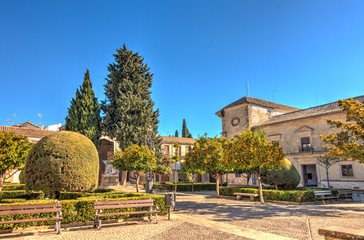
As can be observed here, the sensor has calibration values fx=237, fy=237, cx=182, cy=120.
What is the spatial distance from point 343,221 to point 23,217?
1085 cm

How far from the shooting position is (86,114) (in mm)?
27766

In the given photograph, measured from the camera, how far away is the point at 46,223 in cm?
733

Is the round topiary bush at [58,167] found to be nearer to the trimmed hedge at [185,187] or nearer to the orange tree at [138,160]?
the orange tree at [138,160]

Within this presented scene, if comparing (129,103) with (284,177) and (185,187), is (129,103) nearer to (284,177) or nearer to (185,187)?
(185,187)

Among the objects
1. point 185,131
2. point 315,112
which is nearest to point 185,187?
point 315,112

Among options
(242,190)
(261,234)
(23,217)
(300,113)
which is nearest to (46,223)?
(23,217)

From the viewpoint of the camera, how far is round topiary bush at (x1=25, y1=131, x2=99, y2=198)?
30.1ft

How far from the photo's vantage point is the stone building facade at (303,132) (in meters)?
25.6

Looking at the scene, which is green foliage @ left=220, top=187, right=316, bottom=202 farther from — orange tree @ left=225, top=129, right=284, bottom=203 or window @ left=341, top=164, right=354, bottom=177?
window @ left=341, top=164, right=354, bottom=177

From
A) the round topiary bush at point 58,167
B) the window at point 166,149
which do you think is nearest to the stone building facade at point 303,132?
the window at point 166,149

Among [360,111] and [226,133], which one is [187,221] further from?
[226,133]

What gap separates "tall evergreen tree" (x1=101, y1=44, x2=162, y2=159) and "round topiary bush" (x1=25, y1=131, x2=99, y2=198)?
16355 millimetres

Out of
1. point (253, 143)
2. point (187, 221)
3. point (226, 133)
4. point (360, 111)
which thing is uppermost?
point (226, 133)

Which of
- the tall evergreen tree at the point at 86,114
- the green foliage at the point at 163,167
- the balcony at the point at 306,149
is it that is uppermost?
the tall evergreen tree at the point at 86,114
